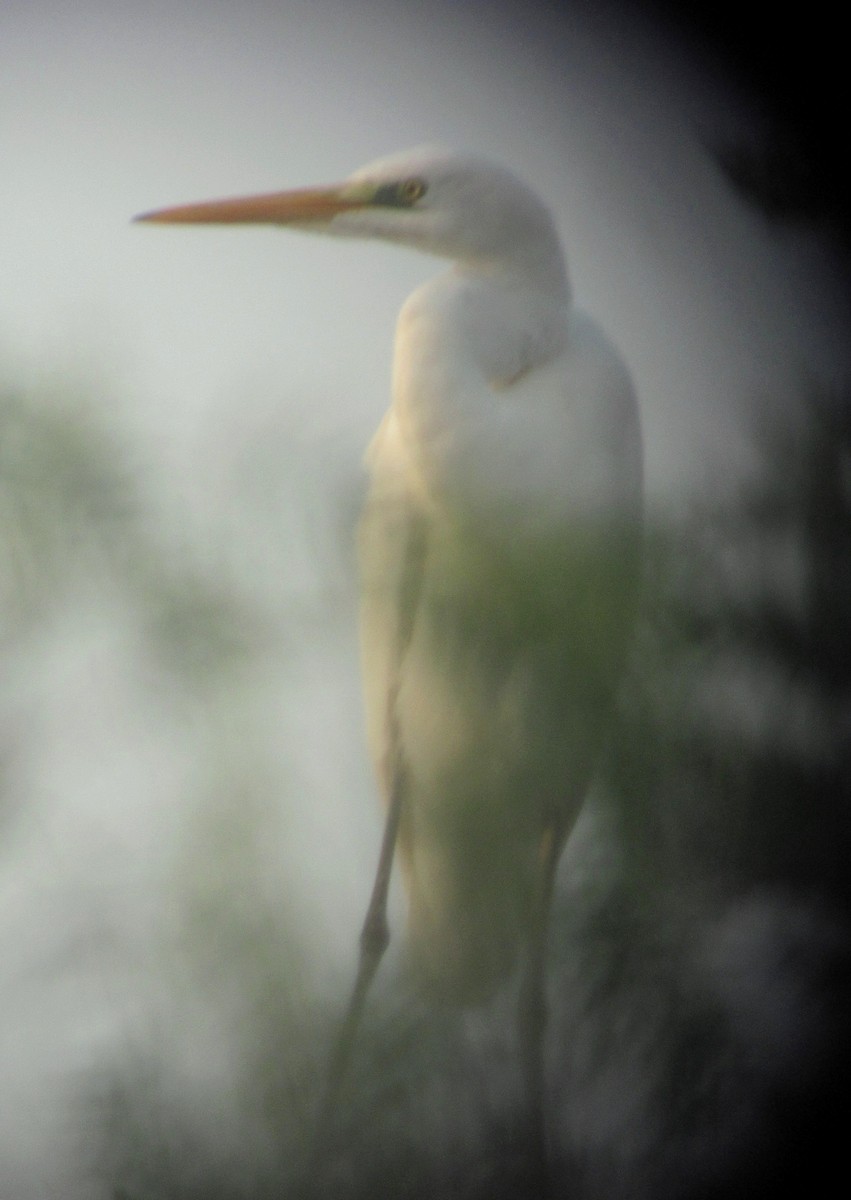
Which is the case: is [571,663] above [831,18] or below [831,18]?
below

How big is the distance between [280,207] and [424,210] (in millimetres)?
108

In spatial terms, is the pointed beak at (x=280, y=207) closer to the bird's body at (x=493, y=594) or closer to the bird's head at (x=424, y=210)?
the bird's head at (x=424, y=210)

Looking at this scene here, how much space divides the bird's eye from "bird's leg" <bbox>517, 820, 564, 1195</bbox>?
1.68ft

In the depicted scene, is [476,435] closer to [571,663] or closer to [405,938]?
[571,663]

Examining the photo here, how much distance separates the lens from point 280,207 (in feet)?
2.80

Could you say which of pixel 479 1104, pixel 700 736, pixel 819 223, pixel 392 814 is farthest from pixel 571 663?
pixel 819 223

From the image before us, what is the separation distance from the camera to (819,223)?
0.92 m

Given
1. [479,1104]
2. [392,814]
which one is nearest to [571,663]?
[392,814]

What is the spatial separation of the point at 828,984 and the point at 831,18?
0.72 metres

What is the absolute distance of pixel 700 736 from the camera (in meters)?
0.76

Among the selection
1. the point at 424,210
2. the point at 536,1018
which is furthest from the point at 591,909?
the point at 424,210

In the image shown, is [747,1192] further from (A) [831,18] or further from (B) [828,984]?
(A) [831,18]

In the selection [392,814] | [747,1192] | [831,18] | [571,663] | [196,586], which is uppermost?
[831,18]

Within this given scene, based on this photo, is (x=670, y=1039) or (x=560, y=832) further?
(x=560, y=832)
